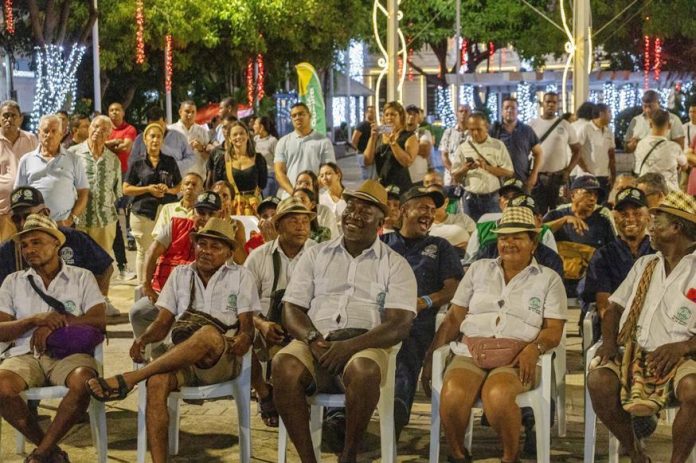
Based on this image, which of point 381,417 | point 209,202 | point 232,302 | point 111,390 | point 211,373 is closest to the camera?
point 111,390

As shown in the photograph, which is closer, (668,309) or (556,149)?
(668,309)

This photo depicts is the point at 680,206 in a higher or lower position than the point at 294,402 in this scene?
higher

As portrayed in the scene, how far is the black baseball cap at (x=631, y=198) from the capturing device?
745 cm

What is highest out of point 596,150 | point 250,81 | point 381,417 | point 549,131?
point 250,81

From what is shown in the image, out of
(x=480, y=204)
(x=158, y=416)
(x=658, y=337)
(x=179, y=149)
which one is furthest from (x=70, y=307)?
(x=179, y=149)

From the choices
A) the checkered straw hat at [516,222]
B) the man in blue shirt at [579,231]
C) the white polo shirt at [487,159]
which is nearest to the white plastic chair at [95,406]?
the checkered straw hat at [516,222]

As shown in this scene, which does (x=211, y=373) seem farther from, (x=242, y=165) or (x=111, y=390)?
(x=242, y=165)

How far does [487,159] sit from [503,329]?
5117 millimetres

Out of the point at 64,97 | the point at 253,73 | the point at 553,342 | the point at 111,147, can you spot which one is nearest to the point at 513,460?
the point at 553,342

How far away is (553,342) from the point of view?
6.34m

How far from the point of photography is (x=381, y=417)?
6.39 m

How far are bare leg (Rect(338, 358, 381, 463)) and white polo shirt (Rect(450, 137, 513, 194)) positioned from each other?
5.41 meters

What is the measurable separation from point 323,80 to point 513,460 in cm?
4221

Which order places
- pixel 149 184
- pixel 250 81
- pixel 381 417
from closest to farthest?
pixel 381 417, pixel 149 184, pixel 250 81
